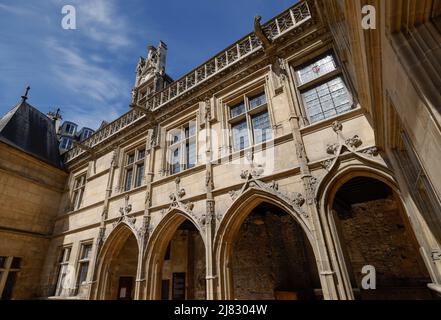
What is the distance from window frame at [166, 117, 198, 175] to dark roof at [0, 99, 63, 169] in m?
7.06

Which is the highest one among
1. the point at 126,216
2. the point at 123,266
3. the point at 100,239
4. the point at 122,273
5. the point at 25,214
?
the point at 25,214

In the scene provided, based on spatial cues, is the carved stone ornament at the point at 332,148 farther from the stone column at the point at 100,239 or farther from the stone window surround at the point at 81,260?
the stone window surround at the point at 81,260

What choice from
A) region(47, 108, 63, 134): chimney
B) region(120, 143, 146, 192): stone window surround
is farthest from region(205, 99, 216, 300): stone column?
region(47, 108, 63, 134): chimney

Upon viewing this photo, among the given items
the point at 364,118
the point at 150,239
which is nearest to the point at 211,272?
the point at 150,239

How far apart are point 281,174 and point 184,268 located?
5738 mm

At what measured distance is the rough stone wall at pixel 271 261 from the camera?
24.0ft

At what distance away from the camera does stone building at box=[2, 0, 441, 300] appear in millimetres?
2292

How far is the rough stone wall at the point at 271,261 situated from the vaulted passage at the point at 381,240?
1.54 m

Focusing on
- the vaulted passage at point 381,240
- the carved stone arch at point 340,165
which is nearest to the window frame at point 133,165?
the carved stone arch at point 340,165

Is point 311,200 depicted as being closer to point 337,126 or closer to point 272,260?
point 337,126

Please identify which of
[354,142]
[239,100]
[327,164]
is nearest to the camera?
[354,142]

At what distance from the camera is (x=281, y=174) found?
467cm

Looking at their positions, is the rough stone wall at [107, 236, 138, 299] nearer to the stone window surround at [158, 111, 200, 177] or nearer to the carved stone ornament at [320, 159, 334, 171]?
the stone window surround at [158, 111, 200, 177]

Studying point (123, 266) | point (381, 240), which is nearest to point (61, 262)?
point (123, 266)
